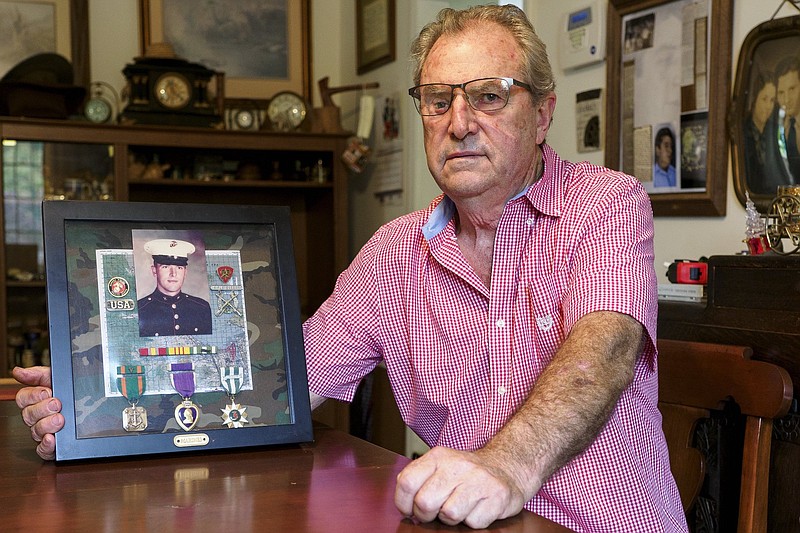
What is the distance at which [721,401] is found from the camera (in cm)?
162

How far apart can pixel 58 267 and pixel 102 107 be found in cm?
324

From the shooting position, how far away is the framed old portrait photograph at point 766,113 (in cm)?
222

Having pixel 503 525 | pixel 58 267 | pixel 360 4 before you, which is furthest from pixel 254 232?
pixel 360 4

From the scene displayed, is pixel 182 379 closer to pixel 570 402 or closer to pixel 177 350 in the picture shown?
pixel 177 350

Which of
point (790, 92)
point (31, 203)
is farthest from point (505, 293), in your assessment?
point (31, 203)

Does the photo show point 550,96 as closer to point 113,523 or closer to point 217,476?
point 217,476

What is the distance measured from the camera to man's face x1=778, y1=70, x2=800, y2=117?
2209 mm

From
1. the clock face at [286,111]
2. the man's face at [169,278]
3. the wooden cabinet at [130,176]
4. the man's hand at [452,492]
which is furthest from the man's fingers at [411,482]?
the clock face at [286,111]

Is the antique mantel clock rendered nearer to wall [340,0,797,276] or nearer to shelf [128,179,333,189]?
shelf [128,179,333,189]

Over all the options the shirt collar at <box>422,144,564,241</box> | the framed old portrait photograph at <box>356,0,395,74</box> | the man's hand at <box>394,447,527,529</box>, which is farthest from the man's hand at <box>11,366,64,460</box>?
the framed old portrait photograph at <box>356,0,395,74</box>

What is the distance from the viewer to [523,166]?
150 centimetres

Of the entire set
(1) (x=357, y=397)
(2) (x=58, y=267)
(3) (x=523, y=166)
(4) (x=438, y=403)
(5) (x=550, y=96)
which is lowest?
(1) (x=357, y=397)

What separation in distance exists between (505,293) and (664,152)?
140 centimetres

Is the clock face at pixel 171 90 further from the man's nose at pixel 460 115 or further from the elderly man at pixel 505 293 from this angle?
the man's nose at pixel 460 115
